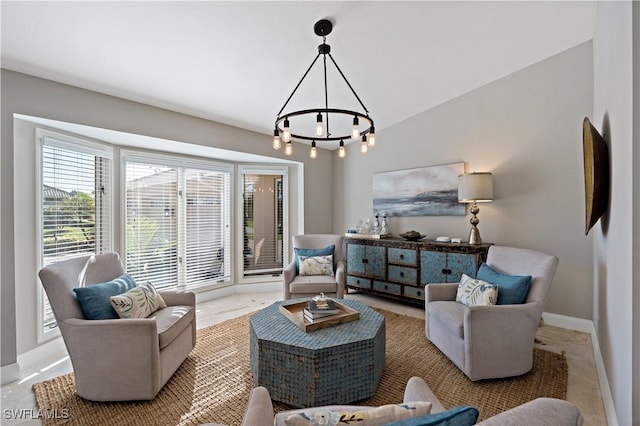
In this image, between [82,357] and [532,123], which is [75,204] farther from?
[532,123]

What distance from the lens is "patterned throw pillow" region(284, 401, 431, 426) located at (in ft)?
2.68

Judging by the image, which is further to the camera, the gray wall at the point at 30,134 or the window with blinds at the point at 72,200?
the window with blinds at the point at 72,200

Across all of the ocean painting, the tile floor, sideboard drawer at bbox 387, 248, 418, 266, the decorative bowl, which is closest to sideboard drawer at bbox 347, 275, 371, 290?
the tile floor

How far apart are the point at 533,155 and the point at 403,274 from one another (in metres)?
2.05

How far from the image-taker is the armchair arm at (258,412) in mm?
974

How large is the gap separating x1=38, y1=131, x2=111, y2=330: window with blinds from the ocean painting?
3.71 meters

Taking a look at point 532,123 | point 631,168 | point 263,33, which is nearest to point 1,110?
point 263,33

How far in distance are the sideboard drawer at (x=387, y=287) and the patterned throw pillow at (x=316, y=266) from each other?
2.60 ft

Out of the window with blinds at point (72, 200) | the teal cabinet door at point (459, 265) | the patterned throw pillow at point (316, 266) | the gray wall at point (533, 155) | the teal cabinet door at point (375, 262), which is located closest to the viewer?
the window with blinds at point (72, 200)

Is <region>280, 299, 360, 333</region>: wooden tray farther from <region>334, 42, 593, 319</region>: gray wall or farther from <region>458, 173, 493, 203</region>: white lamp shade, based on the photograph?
<region>334, 42, 593, 319</region>: gray wall

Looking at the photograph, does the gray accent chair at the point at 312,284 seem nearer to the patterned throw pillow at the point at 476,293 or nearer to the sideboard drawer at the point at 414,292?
the sideboard drawer at the point at 414,292

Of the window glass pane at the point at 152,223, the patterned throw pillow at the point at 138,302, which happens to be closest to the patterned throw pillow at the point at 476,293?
the patterned throw pillow at the point at 138,302

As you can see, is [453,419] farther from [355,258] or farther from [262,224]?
[262,224]

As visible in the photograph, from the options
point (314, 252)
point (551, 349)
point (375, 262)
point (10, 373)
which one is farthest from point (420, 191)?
point (10, 373)
